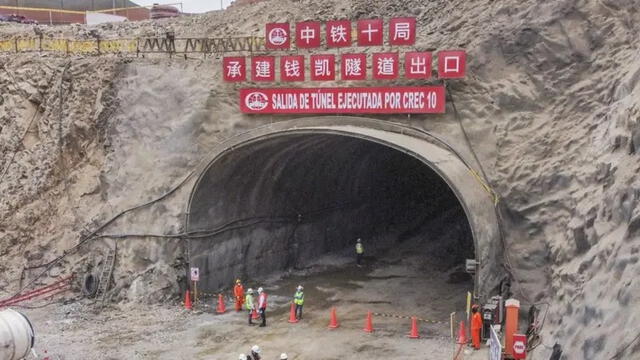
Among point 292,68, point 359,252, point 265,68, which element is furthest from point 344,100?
point 359,252

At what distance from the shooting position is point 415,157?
2050cm

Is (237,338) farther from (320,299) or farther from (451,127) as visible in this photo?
(451,127)

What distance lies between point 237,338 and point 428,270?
1061 centimetres

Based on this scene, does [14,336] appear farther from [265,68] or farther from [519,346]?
[265,68]

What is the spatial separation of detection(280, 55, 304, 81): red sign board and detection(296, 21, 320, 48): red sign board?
2.25 ft

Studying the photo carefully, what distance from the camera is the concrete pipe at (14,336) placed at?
15883 mm

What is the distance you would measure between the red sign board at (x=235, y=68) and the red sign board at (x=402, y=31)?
5.22 metres

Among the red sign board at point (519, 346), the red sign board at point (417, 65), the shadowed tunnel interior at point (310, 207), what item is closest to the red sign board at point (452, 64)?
the red sign board at point (417, 65)

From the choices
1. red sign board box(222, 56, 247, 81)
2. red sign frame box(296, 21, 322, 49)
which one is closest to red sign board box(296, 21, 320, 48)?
red sign frame box(296, 21, 322, 49)

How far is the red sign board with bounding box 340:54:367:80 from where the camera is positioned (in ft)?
76.3

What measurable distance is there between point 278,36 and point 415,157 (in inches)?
300

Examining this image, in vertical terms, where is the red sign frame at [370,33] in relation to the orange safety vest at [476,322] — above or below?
above

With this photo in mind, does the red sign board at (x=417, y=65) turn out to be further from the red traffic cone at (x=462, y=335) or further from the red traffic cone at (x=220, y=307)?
the red traffic cone at (x=220, y=307)

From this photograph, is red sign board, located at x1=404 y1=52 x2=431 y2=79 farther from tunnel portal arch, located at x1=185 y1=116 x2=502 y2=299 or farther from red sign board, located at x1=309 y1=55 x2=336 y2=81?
red sign board, located at x1=309 y1=55 x2=336 y2=81
